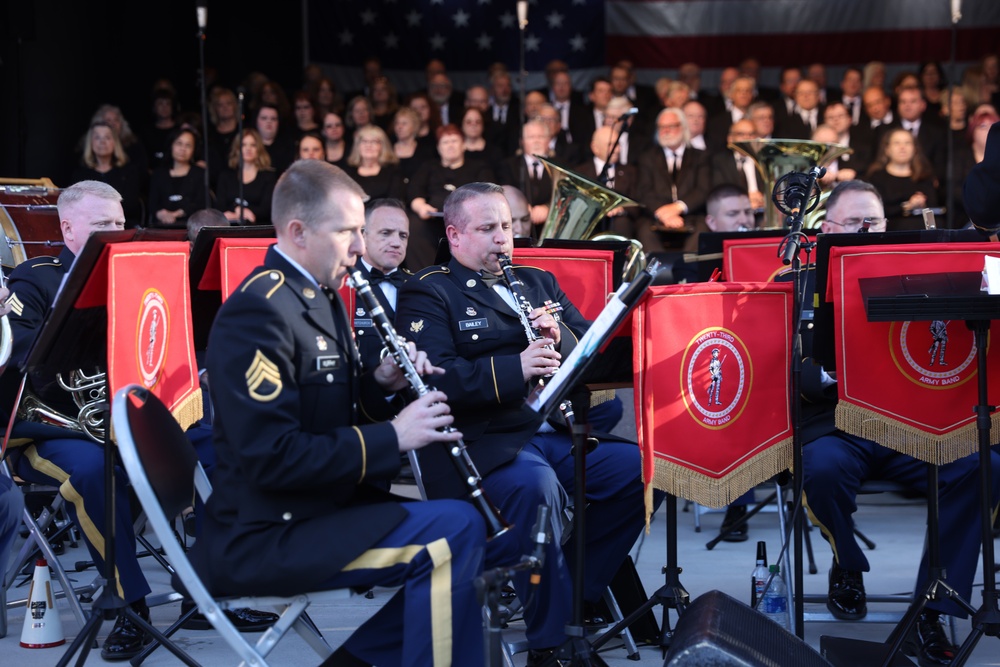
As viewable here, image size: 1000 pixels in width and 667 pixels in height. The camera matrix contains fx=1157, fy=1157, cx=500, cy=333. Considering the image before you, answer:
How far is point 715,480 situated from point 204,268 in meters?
1.90

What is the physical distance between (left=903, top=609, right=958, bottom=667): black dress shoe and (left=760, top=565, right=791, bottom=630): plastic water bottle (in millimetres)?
456

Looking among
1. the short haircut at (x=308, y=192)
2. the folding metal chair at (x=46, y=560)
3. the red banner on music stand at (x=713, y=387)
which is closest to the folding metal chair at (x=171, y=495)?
the short haircut at (x=308, y=192)

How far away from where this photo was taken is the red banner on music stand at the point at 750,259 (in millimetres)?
5113

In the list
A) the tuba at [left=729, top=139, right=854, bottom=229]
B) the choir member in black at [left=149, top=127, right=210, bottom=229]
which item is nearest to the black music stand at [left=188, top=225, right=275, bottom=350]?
the tuba at [left=729, top=139, right=854, bottom=229]

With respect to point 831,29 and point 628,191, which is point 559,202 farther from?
point 831,29

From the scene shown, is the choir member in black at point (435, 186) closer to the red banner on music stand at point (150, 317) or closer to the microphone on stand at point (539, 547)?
the red banner on music stand at point (150, 317)

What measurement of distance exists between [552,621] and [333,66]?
9.27 m

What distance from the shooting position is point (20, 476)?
412 centimetres

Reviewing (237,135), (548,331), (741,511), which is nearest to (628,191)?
(237,135)

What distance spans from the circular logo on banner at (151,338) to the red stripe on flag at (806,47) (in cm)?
891

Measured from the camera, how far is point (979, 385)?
341 cm

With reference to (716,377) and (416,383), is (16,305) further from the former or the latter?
(716,377)

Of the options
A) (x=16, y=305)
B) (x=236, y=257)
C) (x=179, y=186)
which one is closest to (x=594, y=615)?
(x=236, y=257)

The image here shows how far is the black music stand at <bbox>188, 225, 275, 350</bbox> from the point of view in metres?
3.96
